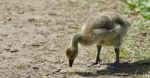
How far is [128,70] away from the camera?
299 inches

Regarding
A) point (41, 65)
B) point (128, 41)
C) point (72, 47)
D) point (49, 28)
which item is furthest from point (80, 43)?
point (49, 28)

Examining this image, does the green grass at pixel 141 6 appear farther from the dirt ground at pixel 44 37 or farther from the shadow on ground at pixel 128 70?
the shadow on ground at pixel 128 70

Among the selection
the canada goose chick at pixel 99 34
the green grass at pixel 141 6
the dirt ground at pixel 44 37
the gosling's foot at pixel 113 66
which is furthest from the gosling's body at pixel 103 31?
the green grass at pixel 141 6

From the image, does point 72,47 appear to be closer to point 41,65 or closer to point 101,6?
point 41,65

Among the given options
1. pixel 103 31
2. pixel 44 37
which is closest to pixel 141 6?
pixel 44 37

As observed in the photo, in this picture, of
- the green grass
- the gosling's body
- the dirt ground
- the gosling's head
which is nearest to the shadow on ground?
the dirt ground

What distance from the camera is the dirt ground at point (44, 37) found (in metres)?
7.57

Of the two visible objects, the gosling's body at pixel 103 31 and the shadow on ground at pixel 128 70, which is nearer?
the shadow on ground at pixel 128 70

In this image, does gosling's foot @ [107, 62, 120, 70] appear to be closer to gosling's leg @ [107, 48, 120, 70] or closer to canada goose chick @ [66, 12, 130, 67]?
gosling's leg @ [107, 48, 120, 70]

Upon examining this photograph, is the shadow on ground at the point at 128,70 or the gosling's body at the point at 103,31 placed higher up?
the gosling's body at the point at 103,31

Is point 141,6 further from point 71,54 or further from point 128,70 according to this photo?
point 71,54

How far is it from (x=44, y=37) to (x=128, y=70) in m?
2.29

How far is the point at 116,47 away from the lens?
25.5ft

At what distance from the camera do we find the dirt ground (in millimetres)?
7570
